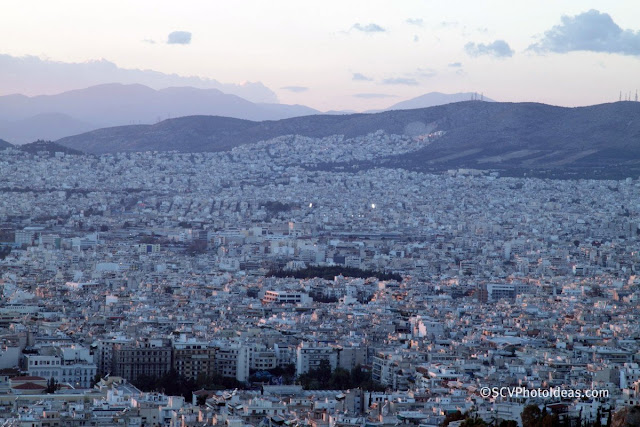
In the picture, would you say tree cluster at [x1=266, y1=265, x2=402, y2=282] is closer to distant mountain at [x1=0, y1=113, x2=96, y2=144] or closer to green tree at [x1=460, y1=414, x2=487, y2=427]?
green tree at [x1=460, y1=414, x2=487, y2=427]

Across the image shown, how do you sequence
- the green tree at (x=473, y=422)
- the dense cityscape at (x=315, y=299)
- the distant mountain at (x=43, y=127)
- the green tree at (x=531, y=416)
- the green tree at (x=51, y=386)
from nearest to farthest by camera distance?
the green tree at (x=473, y=422), the green tree at (x=531, y=416), the dense cityscape at (x=315, y=299), the green tree at (x=51, y=386), the distant mountain at (x=43, y=127)

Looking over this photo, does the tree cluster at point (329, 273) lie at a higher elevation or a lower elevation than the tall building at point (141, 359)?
lower

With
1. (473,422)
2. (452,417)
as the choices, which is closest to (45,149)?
(452,417)

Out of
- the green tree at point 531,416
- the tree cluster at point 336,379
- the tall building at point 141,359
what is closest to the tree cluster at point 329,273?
the tall building at point 141,359

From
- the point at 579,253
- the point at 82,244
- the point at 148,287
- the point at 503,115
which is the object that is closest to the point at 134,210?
the point at 82,244

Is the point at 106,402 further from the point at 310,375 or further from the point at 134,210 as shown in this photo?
the point at 134,210

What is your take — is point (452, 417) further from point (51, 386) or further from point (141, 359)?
point (141, 359)

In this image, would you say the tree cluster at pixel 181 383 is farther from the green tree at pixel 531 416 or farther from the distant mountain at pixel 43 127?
the distant mountain at pixel 43 127
